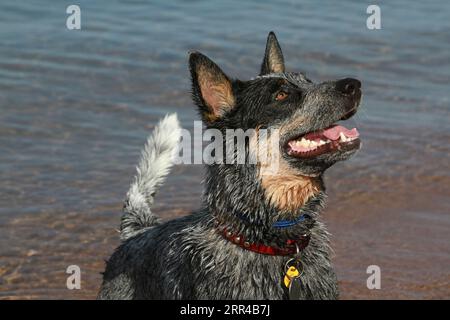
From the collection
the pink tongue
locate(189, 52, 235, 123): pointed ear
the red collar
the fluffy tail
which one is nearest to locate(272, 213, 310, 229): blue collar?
the red collar

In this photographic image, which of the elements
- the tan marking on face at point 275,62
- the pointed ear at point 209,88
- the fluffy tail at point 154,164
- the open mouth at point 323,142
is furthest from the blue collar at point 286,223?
the fluffy tail at point 154,164

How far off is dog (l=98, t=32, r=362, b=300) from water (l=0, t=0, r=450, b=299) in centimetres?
133

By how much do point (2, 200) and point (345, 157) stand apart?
4688 mm

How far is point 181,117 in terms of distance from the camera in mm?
10773

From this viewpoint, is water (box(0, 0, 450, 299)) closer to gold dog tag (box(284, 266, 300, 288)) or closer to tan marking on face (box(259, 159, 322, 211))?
tan marking on face (box(259, 159, 322, 211))

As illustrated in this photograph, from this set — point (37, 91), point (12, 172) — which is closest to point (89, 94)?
point (37, 91)

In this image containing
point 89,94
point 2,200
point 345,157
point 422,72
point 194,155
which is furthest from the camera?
point 422,72

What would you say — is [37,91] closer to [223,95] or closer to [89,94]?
[89,94]

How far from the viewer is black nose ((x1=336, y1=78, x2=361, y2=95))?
5.45 m

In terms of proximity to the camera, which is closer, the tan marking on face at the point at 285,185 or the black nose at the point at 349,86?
the tan marking on face at the point at 285,185

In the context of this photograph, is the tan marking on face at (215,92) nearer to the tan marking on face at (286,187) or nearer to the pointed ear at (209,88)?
the pointed ear at (209,88)

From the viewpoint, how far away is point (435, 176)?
9266mm

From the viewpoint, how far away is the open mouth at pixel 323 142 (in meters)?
5.29

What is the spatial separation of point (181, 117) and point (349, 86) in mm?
5497
